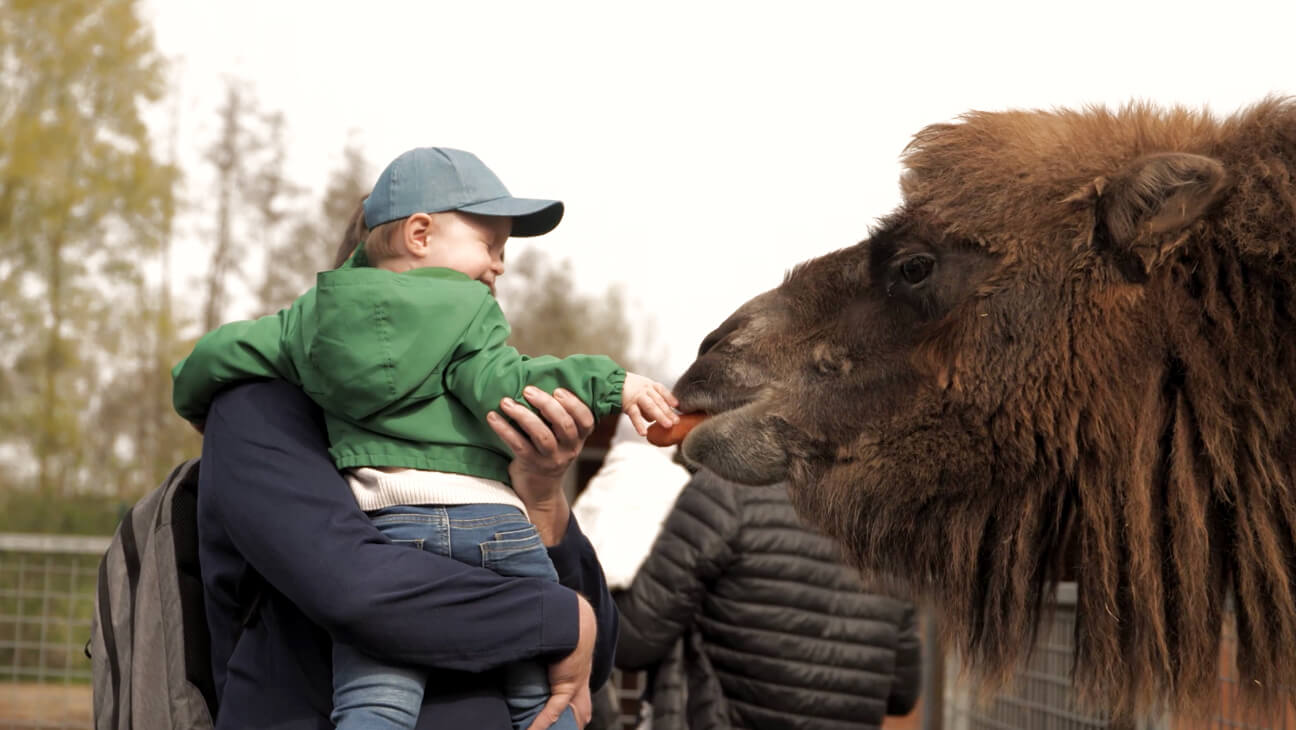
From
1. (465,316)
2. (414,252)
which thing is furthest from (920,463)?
(414,252)

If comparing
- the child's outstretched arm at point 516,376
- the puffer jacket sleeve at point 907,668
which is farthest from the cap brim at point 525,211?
the puffer jacket sleeve at point 907,668

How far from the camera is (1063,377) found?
2594 mm

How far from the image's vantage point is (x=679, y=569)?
13.9 feet

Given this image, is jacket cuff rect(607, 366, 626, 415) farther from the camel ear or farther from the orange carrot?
the camel ear

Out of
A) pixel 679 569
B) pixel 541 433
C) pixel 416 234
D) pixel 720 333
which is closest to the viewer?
pixel 541 433

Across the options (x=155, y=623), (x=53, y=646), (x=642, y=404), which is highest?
(x=642, y=404)

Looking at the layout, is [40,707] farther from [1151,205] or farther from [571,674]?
[1151,205]

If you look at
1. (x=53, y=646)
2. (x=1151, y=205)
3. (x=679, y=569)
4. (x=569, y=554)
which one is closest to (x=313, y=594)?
(x=569, y=554)

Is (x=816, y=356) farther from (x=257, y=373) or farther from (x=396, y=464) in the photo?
(x=257, y=373)

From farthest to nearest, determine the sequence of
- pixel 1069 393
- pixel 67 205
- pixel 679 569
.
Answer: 1. pixel 67 205
2. pixel 679 569
3. pixel 1069 393

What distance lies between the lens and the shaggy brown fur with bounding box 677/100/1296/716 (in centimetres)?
250

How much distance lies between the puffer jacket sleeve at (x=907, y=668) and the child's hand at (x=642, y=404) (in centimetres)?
262

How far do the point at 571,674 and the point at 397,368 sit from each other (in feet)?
2.49

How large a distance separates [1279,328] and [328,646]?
214 centimetres
